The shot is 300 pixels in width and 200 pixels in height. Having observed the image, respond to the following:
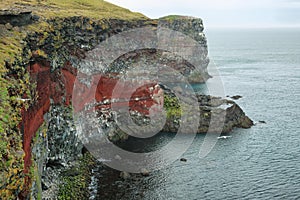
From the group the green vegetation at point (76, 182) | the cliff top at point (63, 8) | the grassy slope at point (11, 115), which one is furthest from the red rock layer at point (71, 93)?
Result: the green vegetation at point (76, 182)

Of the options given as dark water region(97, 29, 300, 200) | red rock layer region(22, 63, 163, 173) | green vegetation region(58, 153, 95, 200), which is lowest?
green vegetation region(58, 153, 95, 200)

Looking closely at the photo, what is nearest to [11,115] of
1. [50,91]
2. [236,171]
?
[50,91]

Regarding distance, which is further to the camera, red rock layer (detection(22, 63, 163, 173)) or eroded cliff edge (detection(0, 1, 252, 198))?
red rock layer (detection(22, 63, 163, 173))

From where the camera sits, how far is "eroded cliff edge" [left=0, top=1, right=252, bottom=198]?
27.7 m

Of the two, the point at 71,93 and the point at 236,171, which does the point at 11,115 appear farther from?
the point at 236,171

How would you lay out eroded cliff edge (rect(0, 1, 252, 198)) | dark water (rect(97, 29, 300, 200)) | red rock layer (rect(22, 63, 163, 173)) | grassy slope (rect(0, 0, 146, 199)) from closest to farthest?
grassy slope (rect(0, 0, 146, 199)), eroded cliff edge (rect(0, 1, 252, 198)), red rock layer (rect(22, 63, 163, 173)), dark water (rect(97, 29, 300, 200))

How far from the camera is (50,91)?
53.8 m

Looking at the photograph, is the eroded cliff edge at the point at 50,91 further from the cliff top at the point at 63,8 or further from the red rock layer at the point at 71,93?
the cliff top at the point at 63,8

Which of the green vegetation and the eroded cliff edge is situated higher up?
the eroded cliff edge

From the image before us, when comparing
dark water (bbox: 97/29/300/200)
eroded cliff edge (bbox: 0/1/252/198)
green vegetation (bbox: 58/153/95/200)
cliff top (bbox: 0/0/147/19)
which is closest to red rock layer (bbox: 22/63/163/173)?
eroded cliff edge (bbox: 0/1/252/198)

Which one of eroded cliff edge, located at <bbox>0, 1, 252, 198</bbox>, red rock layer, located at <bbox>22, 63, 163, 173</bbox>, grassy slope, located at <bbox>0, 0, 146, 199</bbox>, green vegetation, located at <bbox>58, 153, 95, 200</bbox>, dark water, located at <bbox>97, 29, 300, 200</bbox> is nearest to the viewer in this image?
grassy slope, located at <bbox>0, 0, 146, 199</bbox>

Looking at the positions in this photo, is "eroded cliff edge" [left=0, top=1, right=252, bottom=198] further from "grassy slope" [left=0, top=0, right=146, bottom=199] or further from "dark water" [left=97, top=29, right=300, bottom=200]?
"dark water" [left=97, top=29, right=300, bottom=200]

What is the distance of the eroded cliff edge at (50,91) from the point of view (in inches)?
1092

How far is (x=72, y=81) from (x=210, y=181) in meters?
29.9
